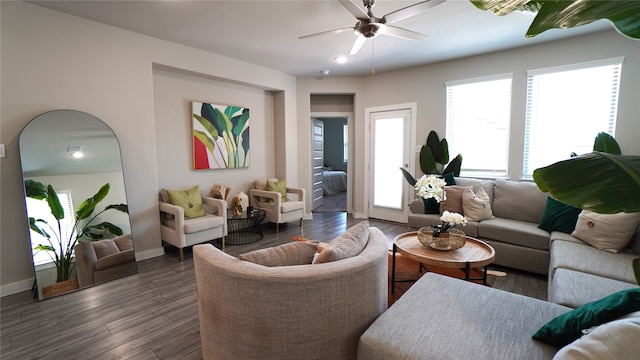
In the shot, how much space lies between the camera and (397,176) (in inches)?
206

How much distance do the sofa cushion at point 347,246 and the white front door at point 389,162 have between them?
11.9 feet

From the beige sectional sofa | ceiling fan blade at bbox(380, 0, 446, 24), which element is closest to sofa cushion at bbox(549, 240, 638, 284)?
the beige sectional sofa

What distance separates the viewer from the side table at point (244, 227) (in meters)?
4.15

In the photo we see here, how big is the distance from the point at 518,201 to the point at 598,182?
326 centimetres

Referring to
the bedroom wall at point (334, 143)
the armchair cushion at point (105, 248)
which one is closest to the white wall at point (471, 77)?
the armchair cushion at point (105, 248)

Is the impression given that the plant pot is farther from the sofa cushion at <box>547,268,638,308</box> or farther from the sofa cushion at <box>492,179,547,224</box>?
the sofa cushion at <box>492,179,547,224</box>

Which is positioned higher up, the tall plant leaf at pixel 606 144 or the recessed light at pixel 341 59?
the recessed light at pixel 341 59

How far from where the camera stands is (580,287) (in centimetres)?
176

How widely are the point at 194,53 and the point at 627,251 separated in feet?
17.1

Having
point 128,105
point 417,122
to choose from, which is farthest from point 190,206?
point 417,122

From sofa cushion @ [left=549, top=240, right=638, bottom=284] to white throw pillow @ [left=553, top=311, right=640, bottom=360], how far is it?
1507mm

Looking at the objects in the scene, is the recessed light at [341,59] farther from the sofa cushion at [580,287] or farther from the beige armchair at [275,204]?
the sofa cushion at [580,287]

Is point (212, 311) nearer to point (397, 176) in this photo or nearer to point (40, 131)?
point (40, 131)

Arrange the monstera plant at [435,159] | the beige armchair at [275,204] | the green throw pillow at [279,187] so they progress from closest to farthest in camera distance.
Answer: the monstera plant at [435,159]
the beige armchair at [275,204]
the green throw pillow at [279,187]
